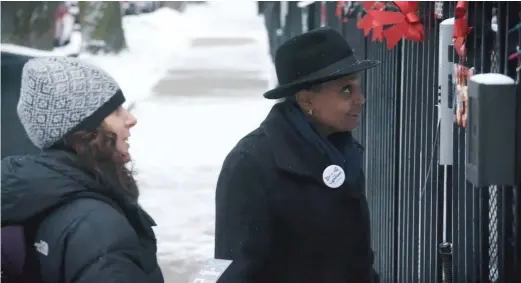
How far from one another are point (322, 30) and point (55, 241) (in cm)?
121

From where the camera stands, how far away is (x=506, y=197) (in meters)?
2.79

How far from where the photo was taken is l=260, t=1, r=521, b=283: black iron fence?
2850mm

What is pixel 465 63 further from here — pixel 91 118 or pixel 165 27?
pixel 165 27

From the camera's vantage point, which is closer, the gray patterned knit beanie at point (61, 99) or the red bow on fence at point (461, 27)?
the gray patterned knit beanie at point (61, 99)

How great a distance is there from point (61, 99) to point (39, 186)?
246 millimetres

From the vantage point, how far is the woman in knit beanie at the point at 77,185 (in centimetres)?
251

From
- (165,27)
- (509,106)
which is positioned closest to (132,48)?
(165,27)

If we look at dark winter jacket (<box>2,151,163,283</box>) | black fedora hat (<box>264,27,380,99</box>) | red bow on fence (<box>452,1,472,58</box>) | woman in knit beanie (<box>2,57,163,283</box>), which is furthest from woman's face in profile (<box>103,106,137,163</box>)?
red bow on fence (<box>452,1,472,58</box>)

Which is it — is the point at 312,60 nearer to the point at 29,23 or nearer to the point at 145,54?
the point at 29,23

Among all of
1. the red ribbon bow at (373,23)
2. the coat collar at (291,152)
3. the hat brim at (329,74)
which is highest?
the hat brim at (329,74)

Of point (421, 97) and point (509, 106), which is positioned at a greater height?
point (509, 106)

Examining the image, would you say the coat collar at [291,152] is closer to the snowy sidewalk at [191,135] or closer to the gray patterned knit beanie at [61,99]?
the gray patterned knit beanie at [61,99]

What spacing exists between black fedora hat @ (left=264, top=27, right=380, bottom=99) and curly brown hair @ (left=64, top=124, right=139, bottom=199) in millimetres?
707

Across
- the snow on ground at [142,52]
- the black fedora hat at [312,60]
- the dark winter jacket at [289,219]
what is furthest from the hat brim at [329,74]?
the snow on ground at [142,52]
